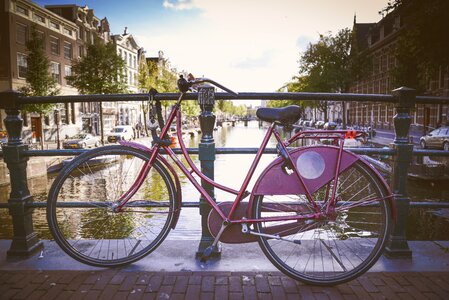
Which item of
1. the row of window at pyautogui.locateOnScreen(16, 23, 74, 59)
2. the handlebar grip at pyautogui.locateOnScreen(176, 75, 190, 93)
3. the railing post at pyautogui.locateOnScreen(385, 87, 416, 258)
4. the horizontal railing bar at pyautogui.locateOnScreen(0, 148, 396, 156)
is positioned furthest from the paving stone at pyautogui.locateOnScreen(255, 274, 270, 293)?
the row of window at pyautogui.locateOnScreen(16, 23, 74, 59)

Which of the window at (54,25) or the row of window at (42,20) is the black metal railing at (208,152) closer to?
the row of window at (42,20)

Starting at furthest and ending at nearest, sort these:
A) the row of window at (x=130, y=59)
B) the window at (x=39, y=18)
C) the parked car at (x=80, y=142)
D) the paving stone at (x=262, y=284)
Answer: the row of window at (x=130, y=59) → the window at (x=39, y=18) → the parked car at (x=80, y=142) → the paving stone at (x=262, y=284)

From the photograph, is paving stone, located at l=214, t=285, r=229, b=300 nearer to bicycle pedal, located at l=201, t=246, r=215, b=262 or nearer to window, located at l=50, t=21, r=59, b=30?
bicycle pedal, located at l=201, t=246, r=215, b=262

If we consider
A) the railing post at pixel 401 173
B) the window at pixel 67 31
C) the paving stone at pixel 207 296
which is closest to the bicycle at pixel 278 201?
the railing post at pixel 401 173

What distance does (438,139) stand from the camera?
2006 cm

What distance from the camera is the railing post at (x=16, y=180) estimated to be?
9.71 ft

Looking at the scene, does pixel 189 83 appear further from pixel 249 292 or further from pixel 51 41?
pixel 51 41

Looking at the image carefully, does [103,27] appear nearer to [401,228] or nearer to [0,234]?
[0,234]

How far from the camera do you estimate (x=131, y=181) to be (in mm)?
3018

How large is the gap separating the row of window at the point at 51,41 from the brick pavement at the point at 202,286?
31.9 meters

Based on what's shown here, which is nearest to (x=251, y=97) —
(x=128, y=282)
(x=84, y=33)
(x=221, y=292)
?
(x=221, y=292)

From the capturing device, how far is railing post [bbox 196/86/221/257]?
9.16ft

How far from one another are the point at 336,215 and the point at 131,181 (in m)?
1.73

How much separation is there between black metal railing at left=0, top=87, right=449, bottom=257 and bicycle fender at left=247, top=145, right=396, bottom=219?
1.02 feet
